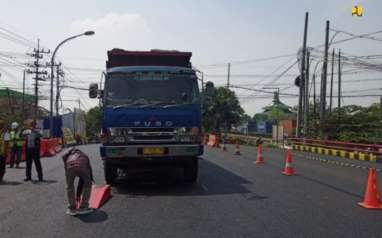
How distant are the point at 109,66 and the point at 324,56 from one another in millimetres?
24407

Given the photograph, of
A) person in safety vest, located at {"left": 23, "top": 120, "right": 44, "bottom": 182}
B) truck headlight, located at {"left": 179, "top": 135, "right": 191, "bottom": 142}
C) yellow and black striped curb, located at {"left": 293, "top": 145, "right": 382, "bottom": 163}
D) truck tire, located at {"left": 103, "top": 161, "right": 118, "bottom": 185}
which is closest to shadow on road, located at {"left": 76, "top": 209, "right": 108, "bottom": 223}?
truck tire, located at {"left": 103, "top": 161, "right": 118, "bottom": 185}

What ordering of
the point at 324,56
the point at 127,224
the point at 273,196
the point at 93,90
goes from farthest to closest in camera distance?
the point at 324,56 < the point at 93,90 < the point at 273,196 < the point at 127,224

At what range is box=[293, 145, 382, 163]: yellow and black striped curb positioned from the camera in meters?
22.7

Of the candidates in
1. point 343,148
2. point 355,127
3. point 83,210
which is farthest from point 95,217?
point 355,127

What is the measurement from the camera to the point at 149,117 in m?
9.45

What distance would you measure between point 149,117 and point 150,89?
783 millimetres

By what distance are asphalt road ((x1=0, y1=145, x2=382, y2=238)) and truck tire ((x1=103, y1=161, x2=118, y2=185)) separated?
1.02 feet

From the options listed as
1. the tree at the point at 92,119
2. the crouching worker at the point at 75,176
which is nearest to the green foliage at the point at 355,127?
the crouching worker at the point at 75,176

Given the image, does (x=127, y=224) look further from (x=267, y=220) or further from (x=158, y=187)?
(x=158, y=187)

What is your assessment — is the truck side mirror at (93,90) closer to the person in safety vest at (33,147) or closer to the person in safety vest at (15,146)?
the person in safety vest at (33,147)

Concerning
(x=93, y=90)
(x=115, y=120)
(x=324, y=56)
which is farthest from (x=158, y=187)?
(x=324, y=56)

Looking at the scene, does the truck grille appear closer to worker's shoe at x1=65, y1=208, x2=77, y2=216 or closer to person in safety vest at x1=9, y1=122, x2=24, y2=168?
worker's shoe at x1=65, y1=208, x2=77, y2=216

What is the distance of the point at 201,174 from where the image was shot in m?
13.1

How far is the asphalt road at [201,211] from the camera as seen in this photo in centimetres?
614
